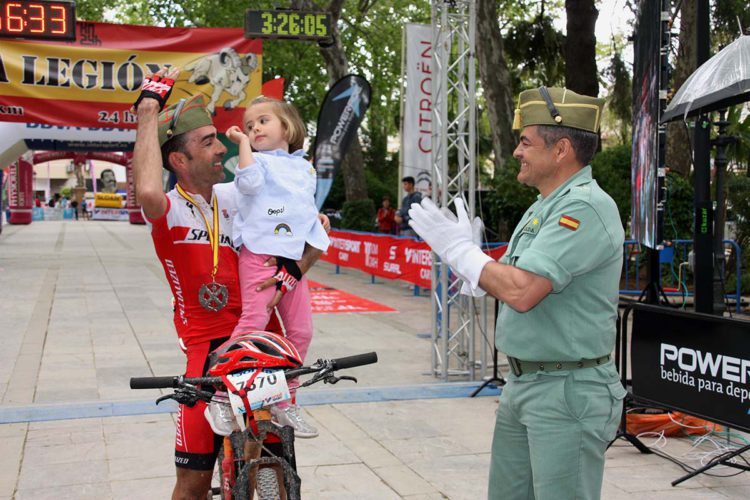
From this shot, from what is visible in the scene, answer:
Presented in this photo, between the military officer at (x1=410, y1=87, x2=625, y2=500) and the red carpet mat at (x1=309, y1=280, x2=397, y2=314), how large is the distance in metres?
10.7

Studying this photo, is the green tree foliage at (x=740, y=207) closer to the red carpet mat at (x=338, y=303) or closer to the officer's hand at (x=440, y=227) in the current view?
the red carpet mat at (x=338, y=303)

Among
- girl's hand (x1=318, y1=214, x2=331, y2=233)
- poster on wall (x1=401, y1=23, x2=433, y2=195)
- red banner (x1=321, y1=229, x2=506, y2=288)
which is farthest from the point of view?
poster on wall (x1=401, y1=23, x2=433, y2=195)

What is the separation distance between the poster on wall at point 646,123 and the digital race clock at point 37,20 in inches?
334

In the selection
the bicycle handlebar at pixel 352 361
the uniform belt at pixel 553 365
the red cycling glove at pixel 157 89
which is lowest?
the uniform belt at pixel 553 365

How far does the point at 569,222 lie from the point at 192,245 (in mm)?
1443

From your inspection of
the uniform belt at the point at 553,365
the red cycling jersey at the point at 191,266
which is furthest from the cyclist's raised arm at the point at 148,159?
the uniform belt at the point at 553,365

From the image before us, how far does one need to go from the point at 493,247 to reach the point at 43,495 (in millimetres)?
8376

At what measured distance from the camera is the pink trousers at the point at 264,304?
3.35m

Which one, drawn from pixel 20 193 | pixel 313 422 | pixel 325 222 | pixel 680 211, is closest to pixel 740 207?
pixel 680 211

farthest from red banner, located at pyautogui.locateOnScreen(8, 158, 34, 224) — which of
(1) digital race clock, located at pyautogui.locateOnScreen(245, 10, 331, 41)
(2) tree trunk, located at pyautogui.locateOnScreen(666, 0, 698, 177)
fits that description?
(1) digital race clock, located at pyautogui.locateOnScreen(245, 10, 331, 41)

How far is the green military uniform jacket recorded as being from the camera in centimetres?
278

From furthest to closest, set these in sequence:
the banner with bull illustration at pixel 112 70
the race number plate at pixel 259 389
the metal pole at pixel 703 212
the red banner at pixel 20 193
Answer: the red banner at pixel 20 193, the banner with bull illustration at pixel 112 70, the metal pole at pixel 703 212, the race number plate at pixel 259 389

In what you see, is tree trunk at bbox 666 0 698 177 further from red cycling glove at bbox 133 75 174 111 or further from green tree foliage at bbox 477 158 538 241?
red cycling glove at bbox 133 75 174 111

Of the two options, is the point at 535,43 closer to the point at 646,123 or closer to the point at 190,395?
the point at 646,123
